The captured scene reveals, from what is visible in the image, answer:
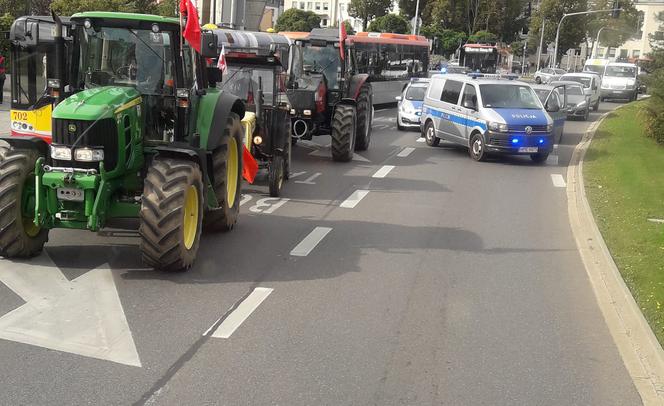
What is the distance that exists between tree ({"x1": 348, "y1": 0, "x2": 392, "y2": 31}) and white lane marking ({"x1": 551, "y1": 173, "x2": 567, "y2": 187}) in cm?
7266

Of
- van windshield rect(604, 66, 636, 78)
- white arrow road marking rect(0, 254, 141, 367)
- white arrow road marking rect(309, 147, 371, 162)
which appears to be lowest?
white arrow road marking rect(309, 147, 371, 162)

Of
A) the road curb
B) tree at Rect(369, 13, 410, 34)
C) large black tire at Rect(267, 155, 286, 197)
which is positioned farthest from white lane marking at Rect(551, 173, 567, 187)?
tree at Rect(369, 13, 410, 34)

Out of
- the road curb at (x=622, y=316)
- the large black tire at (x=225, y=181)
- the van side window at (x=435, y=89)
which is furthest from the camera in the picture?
the van side window at (x=435, y=89)

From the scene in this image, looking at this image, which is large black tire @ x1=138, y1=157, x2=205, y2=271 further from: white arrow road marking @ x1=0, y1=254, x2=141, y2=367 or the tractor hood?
the tractor hood

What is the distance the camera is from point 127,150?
7887 millimetres

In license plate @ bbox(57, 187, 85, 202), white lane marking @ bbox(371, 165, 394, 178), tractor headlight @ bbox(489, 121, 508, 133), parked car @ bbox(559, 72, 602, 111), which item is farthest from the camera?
parked car @ bbox(559, 72, 602, 111)

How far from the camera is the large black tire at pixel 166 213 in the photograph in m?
7.39

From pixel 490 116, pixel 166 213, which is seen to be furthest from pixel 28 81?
pixel 490 116

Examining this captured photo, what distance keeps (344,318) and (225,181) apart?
10.7ft

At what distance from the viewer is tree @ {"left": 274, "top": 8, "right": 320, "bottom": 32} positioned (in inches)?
3388

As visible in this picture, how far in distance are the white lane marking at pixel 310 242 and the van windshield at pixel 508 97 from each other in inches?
399

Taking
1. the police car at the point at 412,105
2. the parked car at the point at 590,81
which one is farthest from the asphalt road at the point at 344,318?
the parked car at the point at 590,81

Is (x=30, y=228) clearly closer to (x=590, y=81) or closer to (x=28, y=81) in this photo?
(x=28, y=81)

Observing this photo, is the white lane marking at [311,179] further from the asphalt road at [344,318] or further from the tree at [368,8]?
the tree at [368,8]
